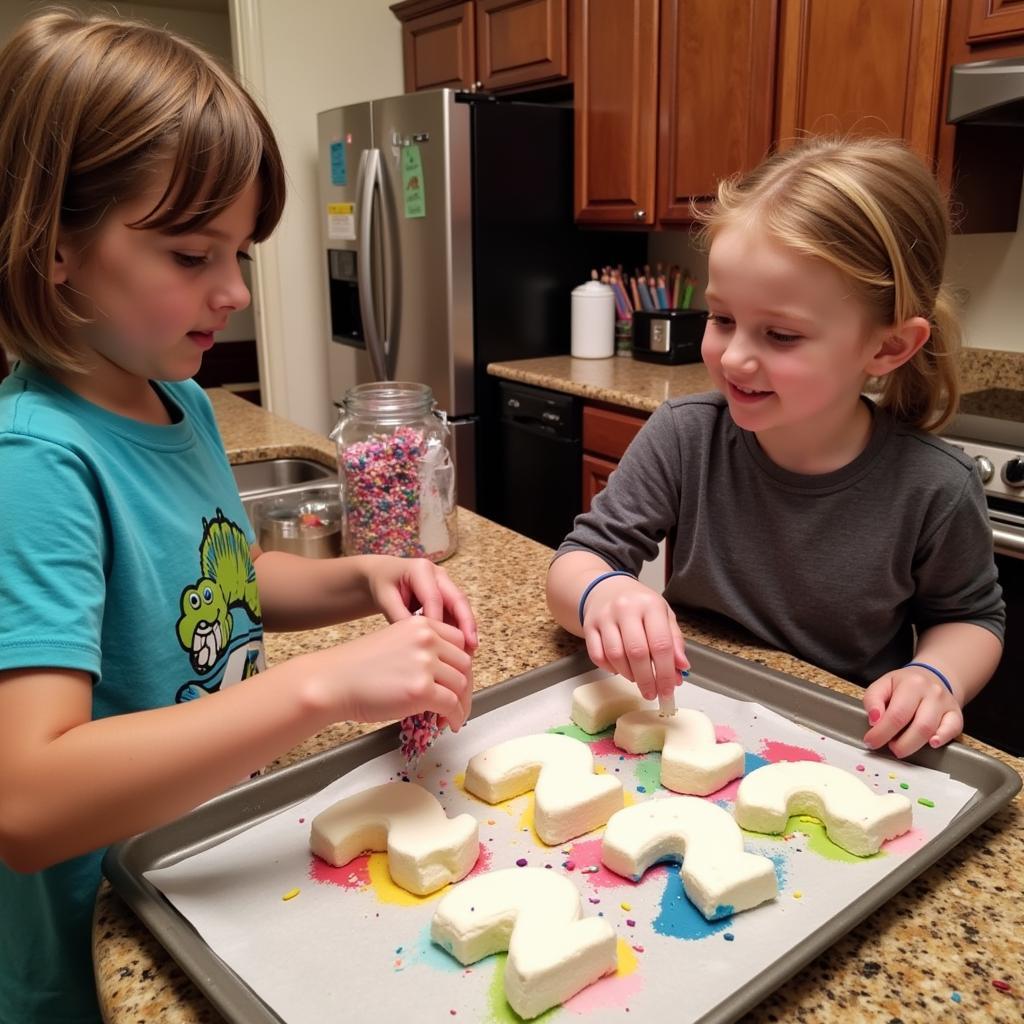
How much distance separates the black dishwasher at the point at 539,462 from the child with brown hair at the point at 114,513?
2097mm

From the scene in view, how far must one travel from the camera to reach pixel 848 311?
914 mm

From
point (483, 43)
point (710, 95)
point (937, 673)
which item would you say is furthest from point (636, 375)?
point (937, 673)

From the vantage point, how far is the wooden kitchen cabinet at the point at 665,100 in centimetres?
252

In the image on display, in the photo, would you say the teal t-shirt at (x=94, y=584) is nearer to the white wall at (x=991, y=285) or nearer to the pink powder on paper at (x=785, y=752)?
the pink powder on paper at (x=785, y=752)

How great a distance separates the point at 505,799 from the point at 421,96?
2732 mm

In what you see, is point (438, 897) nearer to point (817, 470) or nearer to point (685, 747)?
point (685, 747)

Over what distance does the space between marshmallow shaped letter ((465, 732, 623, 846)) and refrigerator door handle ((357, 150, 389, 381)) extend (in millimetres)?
2770

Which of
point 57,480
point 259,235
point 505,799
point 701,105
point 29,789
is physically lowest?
point 505,799

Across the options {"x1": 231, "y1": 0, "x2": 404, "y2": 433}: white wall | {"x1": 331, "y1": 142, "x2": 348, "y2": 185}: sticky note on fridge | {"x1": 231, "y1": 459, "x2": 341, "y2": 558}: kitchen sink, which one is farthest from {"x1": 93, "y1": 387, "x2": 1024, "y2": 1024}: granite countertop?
{"x1": 231, "y1": 0, "x2": 404, "y2": 433}: white wall

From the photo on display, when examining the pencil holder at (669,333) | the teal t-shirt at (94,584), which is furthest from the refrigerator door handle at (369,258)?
the teal t-shirt at (94,584)

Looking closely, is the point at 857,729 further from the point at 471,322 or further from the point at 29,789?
the point at 471,322

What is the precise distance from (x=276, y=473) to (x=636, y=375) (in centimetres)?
136

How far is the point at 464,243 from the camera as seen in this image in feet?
9.82

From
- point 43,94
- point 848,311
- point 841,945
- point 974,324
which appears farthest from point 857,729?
point 974,324
